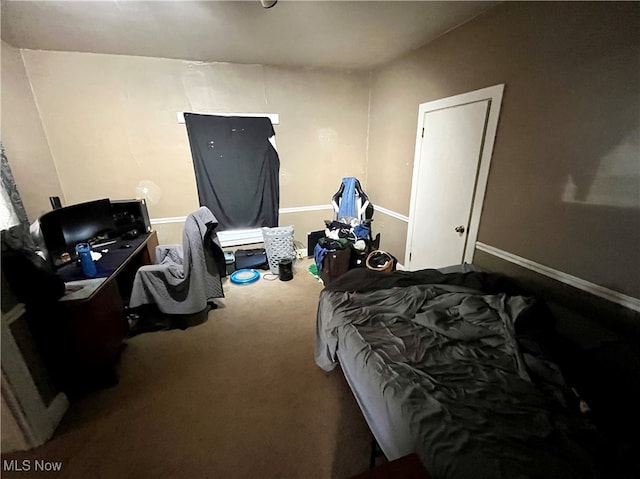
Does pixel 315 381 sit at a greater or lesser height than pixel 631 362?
lesser

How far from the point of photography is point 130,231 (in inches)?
108

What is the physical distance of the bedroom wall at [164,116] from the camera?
2709mm

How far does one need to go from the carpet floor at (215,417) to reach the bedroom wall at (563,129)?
5.52 ft

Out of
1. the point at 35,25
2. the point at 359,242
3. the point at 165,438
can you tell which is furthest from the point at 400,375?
the point at 35,25

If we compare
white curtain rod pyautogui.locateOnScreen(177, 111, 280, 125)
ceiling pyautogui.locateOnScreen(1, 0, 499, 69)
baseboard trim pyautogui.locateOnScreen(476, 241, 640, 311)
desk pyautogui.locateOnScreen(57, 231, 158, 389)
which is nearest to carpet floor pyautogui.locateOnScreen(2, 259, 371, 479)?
desk pyautogui.locateOnScreen(57, 231, 158, 389)

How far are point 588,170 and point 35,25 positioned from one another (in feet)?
13.4

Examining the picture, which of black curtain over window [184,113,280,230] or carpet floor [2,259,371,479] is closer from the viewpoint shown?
carpet floor [2,259,371,479]

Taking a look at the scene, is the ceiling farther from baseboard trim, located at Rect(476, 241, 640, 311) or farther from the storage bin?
the storage bin

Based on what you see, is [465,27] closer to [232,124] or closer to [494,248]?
[494,248]

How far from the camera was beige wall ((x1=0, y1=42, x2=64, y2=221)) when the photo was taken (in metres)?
2.24

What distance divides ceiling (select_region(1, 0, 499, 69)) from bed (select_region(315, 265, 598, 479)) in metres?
2.04

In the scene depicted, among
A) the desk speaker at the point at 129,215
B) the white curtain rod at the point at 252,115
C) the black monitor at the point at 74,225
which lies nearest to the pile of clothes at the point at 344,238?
the white curtain rod at the point at 252,115

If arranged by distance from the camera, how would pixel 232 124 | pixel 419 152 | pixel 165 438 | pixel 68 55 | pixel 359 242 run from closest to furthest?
pixel 165 438
pixel 68 55
pixel 419 152
pixel 359 242
pixel 232 124

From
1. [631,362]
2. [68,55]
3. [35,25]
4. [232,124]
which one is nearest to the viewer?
[631,362]
